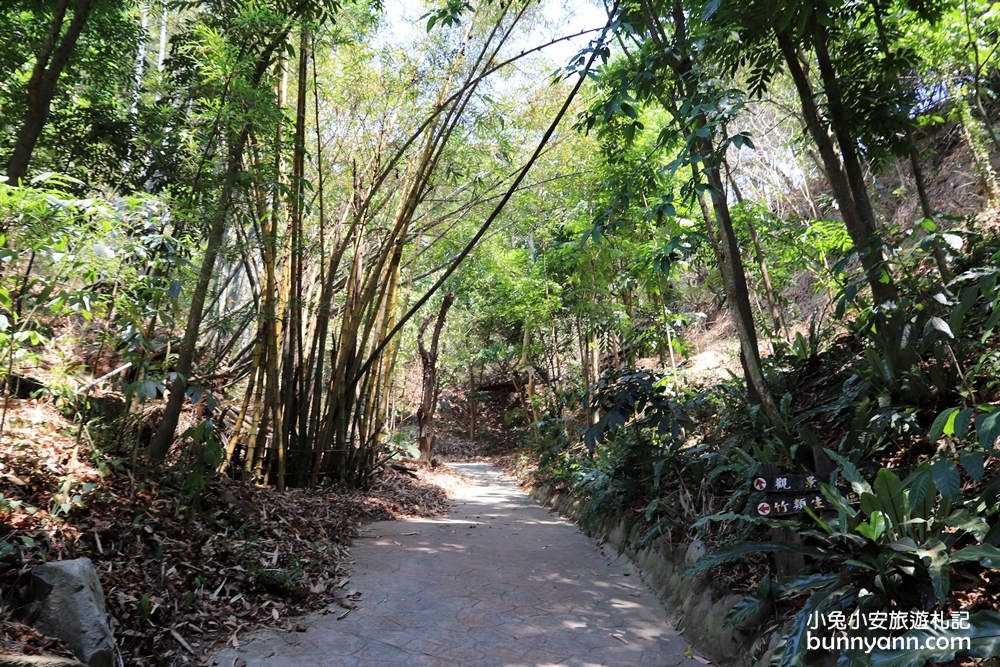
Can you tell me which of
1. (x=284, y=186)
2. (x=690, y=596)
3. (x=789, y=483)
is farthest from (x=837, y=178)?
(x=284, y=186)

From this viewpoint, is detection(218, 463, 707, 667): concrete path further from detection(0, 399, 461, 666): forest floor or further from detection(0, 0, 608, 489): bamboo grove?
detection(0, 0, 608, 489): bamboo grove

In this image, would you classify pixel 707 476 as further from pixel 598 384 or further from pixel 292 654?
pixel 292 654

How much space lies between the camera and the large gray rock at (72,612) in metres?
1.92

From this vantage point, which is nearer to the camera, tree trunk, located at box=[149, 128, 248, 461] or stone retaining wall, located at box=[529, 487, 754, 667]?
Answer: stone retaining wall, located at box=[529, 487, 754, 667]

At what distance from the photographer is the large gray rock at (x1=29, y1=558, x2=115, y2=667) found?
1.92 meters

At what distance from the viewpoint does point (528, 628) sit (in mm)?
2785

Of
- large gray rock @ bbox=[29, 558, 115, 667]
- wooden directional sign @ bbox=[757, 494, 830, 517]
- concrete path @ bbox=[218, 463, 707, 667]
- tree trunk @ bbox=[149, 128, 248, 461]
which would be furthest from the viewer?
tree trunk @ bbox=[149, 128, 248, 461]

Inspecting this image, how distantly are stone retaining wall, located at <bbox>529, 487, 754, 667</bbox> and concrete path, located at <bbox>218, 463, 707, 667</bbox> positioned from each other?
0.08 meters

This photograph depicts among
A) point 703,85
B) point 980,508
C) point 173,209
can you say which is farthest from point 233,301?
point 980,508

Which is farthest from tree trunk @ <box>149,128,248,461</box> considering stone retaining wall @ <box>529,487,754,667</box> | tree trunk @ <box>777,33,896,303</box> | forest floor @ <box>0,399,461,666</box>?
tree trunk @ <box>777,33,896,303</box>

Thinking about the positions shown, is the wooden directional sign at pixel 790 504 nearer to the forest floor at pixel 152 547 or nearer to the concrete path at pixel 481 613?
the concrete path at pixel 481 613

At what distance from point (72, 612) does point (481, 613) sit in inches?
67.4

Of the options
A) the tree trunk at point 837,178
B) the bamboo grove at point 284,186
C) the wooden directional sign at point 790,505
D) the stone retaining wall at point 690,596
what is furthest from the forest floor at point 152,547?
the tree trunk at point 837,178

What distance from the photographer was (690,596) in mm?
2877
